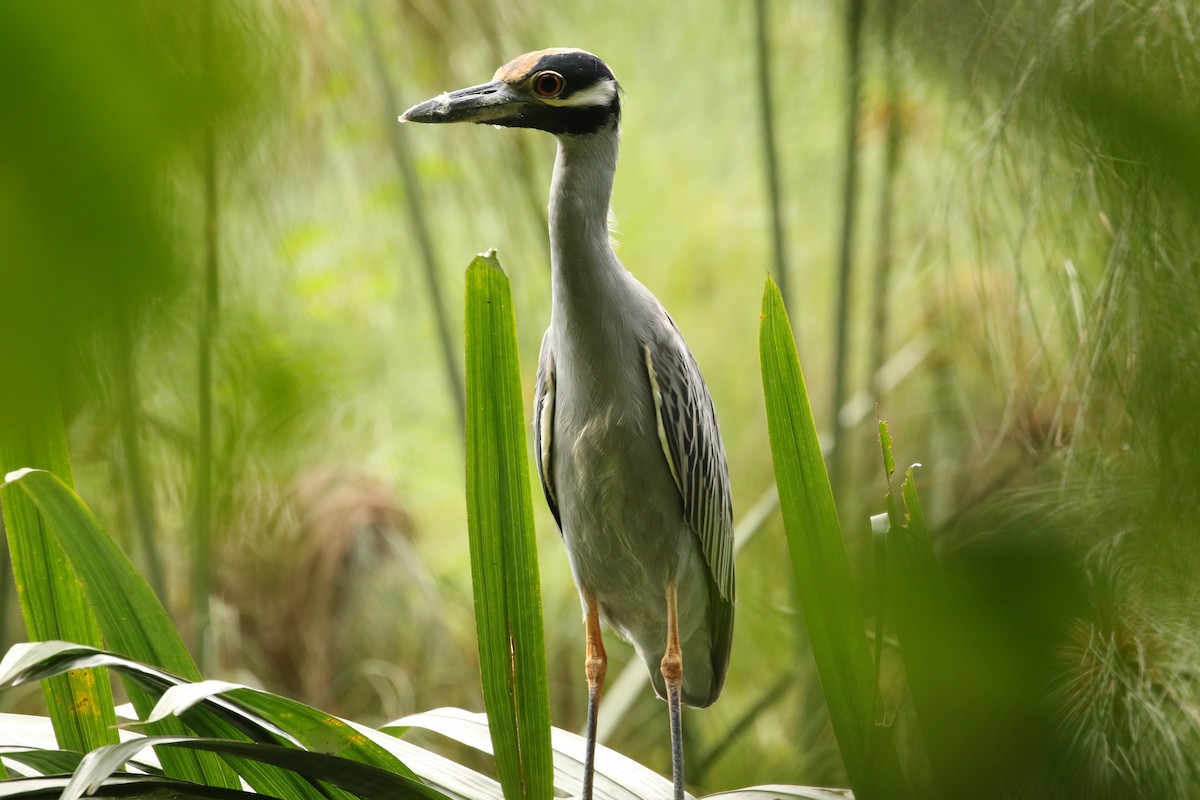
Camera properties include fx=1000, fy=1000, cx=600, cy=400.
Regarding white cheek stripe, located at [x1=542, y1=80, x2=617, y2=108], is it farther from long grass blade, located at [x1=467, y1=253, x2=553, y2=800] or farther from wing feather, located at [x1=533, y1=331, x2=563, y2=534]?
long grass blade, located at [x1=467, y1=253, x2=553, y2=800]

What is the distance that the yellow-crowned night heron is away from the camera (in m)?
1.39

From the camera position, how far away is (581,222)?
142 centimetres

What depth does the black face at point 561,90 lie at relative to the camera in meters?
1.36

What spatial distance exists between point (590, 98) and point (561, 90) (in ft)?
0.16

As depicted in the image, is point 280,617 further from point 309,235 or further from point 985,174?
point 985,174

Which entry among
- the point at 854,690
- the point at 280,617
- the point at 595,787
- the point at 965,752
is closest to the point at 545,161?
the point at 280,617

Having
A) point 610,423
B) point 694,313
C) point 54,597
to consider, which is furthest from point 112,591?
point 694,313

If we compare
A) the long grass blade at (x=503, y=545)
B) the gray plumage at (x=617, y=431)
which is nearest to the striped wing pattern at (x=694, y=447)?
the gray plumage at (x=617, y=431)

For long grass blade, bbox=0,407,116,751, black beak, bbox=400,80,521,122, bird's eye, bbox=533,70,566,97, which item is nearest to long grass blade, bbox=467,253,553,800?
long grass blade, bbox=0,407,116,751

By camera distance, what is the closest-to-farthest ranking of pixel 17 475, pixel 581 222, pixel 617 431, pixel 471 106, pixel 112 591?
pixel 17 475 < pixel 112 591 < pixel 471 106 < pixel 581 222 < pixel 617 431

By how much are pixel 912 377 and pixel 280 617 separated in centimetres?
219

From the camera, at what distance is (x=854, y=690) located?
97 centimetres

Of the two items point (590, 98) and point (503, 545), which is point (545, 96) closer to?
point (590, 98)

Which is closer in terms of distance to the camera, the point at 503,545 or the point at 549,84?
the point at 503,545
